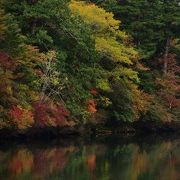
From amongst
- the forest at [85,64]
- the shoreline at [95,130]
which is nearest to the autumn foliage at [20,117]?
the forest at [85,64]

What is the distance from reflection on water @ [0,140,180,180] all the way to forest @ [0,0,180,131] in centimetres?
350

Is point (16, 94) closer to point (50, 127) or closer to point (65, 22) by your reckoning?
point (50, 127)

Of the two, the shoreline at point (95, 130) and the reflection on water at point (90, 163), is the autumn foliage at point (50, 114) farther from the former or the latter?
the reflection on water at point (90, 163)

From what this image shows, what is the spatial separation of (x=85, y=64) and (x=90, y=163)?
17.5 m

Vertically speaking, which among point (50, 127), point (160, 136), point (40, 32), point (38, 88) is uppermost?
point (40, 32)

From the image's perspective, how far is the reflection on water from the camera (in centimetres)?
2508

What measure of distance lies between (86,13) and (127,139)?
422 inches

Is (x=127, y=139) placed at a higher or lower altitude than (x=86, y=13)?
lower

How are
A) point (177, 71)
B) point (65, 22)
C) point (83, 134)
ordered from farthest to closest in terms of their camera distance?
point (177, 71)
point (83, 134)
point (65, 22)

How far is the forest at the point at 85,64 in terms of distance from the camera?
38.1m

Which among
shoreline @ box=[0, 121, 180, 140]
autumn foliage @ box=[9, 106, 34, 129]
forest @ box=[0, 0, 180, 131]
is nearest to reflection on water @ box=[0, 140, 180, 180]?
autumn foliage @ box=[9, 106, 34, 129]

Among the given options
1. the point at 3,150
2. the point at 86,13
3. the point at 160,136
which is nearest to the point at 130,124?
the point at 160,136

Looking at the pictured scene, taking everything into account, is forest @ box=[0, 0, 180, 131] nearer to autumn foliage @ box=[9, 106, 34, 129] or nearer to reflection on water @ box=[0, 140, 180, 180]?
autumn foliage @ box=[9, 106, 34, 129]

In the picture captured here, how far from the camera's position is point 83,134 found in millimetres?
48312
